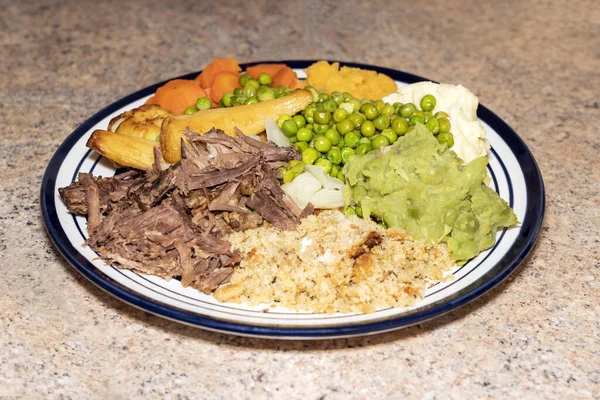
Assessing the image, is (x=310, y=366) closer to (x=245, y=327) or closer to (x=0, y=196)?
(x=245, y=327)

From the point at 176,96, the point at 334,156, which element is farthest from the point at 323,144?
the point at 176,96

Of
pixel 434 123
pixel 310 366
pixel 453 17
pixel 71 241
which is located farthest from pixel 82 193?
pixel 453 17

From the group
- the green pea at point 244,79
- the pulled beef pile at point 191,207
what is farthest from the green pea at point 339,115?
the green pea at point 244,79

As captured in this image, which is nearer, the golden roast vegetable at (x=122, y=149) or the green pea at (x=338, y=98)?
the golden roast vegetable at (x=122, y=149)

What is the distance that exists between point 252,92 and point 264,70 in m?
0.35

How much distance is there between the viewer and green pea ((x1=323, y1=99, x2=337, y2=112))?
11.2 ft

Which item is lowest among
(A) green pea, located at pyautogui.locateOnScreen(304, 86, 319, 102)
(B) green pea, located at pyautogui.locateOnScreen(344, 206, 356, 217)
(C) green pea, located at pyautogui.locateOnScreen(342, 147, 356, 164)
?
(B) green pea, located at pyautogui.locateOnScreen(344, 206, 356, 217)

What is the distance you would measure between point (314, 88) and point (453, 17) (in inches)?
104

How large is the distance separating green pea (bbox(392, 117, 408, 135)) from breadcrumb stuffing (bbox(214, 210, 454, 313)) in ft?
2.20

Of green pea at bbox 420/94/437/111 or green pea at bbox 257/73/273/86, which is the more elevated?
green pea at bbox 420/94/437/111

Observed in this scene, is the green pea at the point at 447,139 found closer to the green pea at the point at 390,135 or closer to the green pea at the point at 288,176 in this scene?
the green pea at the point at 390,135

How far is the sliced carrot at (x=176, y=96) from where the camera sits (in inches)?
147

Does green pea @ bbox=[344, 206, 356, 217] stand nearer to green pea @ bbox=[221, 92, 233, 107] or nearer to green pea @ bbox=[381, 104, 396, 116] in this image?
green pea @ bbox=[381, 104, 396, 116]

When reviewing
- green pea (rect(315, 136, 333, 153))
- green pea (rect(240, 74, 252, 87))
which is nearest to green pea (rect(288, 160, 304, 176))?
green pea (rect(315, 136, 333, 153))
